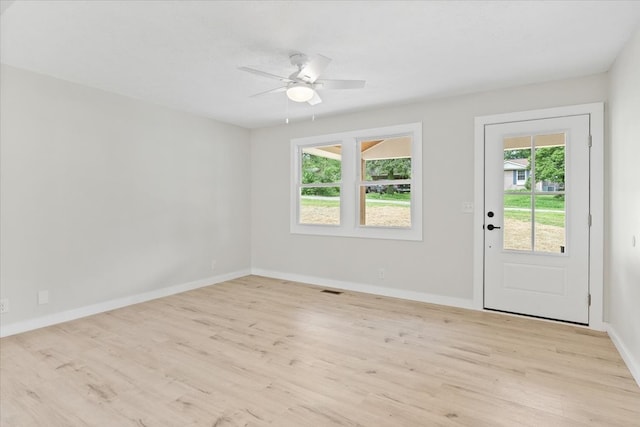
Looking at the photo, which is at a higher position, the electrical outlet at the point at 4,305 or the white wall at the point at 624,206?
the white wall at the point at 624,206

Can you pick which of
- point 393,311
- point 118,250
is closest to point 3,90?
point 118,250

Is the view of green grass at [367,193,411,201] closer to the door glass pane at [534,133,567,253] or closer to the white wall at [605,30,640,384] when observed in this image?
the door glass pane at [534,133,567,253]

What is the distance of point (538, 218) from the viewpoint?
3.52m

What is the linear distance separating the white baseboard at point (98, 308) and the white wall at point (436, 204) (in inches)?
58.7

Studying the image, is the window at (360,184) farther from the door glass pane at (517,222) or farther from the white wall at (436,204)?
the door glass pane at (517,222)

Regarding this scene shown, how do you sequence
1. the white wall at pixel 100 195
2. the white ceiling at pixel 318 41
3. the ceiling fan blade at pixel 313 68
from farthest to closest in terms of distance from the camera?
the white wall at pixel 100 195, the ceiling fan blade at pixel 313 68, the white ceiling at pixel 318 41

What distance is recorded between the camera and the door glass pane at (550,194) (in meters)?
3.40

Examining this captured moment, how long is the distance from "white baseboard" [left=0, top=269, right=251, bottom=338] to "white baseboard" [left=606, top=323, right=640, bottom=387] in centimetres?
468

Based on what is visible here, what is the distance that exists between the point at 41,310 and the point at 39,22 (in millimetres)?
2590

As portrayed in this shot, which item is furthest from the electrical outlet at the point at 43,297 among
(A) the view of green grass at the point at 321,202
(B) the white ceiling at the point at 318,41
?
(A) the view of green grass at the point at 321,202

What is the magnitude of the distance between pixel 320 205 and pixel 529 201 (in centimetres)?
274

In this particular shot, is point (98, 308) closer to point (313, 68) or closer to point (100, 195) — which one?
point (100, 195)

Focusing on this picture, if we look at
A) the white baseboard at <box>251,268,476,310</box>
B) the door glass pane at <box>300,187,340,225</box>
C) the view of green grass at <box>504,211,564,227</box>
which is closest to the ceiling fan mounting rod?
the door glass pane at <box>300,187,340,225</box>

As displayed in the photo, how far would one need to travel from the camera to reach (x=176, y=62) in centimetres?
300
